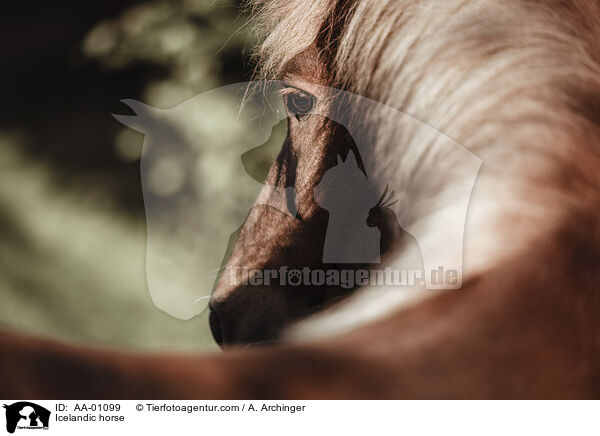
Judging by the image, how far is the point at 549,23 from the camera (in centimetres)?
24

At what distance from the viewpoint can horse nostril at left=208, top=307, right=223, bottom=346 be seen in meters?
0.35

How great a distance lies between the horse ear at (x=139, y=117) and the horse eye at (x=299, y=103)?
10cm

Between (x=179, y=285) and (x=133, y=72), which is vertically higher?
(x=133, y=72)

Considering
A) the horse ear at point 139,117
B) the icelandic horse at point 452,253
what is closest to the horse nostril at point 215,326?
the icelandic horse at point 452,253

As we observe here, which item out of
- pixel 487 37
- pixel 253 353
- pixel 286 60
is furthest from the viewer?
pixel 286 60

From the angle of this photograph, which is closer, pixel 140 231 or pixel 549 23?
pixel 549 23

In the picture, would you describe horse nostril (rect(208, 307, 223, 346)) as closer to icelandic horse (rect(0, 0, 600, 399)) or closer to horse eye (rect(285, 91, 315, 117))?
icelandic horse (rect(0, 0, 600, 399))

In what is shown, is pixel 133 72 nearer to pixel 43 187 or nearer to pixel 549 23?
pixel 43 187

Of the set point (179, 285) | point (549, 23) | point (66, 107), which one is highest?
point (549, 23)

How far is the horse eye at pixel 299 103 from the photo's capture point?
0.33m

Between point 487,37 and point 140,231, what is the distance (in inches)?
11.0

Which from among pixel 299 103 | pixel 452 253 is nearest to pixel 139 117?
pixel 299 103

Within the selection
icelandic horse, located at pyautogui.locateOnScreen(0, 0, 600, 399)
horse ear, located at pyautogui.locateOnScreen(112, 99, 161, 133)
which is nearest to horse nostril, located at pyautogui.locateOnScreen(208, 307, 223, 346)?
icelandic horse, located at pyautogui.locateOnScreen(0, 0, 600, 399)
